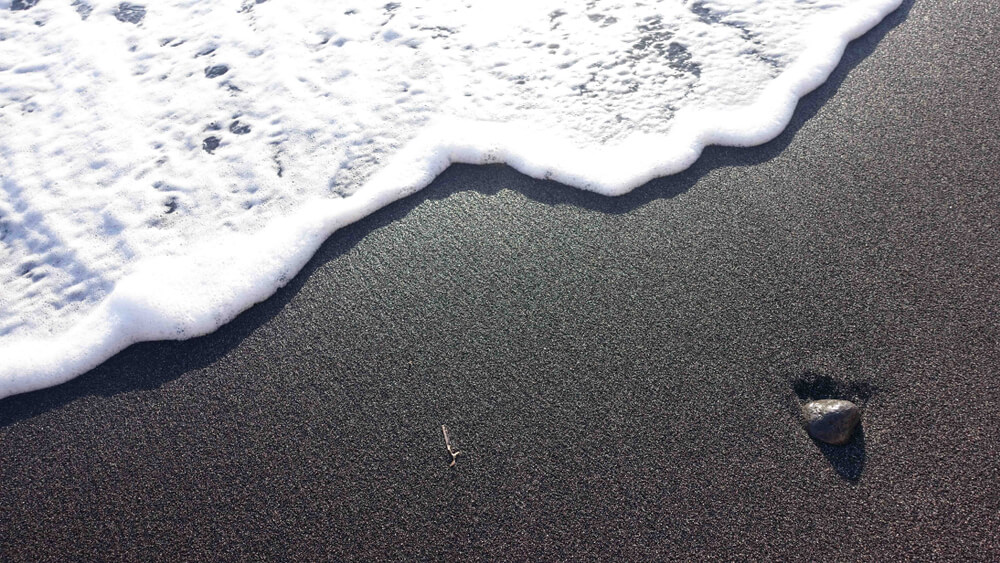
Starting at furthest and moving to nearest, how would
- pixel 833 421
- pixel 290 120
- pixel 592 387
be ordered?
1. pixel 290 120
2. pixel 592 387
3. pixel 833 421

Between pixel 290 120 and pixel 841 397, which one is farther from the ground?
pixel 290 120

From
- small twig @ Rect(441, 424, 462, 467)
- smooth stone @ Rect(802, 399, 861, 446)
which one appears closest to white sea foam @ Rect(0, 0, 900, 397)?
small twig @ Rect(441, 424, 462, 467)

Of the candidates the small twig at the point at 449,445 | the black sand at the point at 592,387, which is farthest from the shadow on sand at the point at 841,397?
the small twig at the point at 449,445

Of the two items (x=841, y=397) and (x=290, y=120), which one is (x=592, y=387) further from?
(x=290, y=120)

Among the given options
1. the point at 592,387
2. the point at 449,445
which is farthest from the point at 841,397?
the point at 449,445

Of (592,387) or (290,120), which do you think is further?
(290,120)

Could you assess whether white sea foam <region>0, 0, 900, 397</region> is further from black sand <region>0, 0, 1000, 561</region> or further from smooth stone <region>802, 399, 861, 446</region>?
smooth stone <region>802, 399, 861, 446</region>

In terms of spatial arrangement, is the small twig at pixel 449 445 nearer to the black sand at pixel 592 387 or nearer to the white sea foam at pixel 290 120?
the black sand at pixel 592 387

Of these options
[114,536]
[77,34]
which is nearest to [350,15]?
[77,34]
